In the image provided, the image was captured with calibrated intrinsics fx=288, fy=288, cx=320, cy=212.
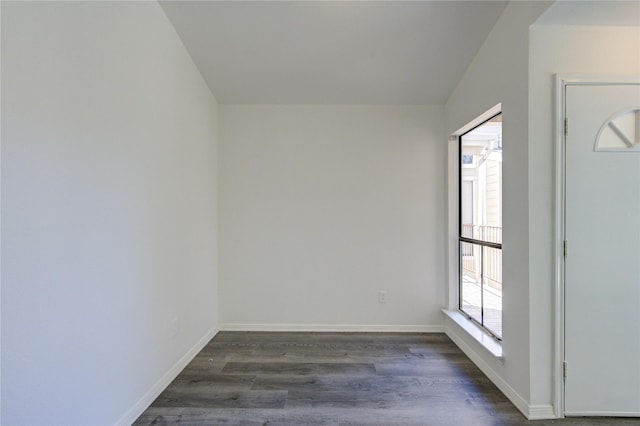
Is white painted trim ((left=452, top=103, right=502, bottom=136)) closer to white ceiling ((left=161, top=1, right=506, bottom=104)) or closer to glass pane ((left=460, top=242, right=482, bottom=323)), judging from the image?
white ceiling ((left=161, top=1, right=506, bottom=104))

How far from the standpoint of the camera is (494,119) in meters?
2.50

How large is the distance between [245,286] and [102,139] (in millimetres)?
2084

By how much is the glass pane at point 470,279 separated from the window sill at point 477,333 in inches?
4.1

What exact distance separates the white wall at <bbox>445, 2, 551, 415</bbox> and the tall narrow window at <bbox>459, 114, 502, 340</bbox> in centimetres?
64

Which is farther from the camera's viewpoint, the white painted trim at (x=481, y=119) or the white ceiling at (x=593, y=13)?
the white painted trim at (x=481, y=119)

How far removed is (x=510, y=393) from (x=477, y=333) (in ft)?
1.90

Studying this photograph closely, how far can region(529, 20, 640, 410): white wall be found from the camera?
1.80 meters

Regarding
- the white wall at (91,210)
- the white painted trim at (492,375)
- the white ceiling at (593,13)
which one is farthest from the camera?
the white painted trim at (492,375)

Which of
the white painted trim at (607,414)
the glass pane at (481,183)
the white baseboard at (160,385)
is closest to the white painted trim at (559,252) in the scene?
the white painted trim at (607,414)

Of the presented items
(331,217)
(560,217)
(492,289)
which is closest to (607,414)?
(560,217)

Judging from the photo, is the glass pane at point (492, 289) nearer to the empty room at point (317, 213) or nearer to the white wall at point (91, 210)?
the empty room at point (317, 213)

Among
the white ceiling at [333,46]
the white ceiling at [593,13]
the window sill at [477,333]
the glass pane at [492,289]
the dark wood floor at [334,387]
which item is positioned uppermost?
the white ceiling at [333,46]

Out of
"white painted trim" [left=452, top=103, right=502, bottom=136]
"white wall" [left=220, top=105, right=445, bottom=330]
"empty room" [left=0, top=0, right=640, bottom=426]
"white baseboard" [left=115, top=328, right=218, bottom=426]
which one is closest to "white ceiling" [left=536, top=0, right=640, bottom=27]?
"empty room" [left=0, top=0, right=640, bottom=426]

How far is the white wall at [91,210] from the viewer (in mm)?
1138
